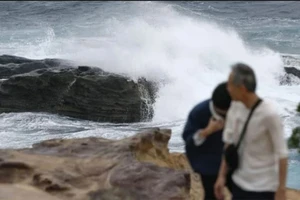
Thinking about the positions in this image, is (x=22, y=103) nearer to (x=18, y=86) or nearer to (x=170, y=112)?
(x=18, y=86)

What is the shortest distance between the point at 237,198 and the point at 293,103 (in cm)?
993

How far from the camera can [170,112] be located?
42.0ft

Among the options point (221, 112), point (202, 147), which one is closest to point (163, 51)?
point (202, 147)

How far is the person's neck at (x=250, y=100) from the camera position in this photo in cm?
338

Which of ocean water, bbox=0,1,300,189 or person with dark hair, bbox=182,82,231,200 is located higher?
person with dark hair, bbox=182,82,231,200

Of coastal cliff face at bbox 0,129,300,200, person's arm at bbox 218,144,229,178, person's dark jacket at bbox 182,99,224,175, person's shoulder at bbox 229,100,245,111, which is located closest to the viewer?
person's shoulder at bbox 229,100,245,111

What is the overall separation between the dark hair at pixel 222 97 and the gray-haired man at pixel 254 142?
0.16 metres

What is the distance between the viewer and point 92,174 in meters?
5.19

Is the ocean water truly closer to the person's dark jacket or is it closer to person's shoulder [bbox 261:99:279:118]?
the person's dark jacket

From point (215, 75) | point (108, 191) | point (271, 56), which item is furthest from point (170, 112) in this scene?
point (108, 191)

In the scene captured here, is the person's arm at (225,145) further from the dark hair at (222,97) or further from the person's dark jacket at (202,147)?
the person's dark jacket at (202,147)

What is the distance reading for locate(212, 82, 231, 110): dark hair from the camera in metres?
3.72

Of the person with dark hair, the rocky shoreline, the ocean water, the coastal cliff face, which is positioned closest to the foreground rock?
the rocky shoreline

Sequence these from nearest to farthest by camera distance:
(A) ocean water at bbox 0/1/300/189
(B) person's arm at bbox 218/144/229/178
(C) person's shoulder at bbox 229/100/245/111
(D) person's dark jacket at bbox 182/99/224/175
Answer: (C) person's shoulder at bbox 229/100/245/111
(B) person's arm at bbox 218/144/229/178
(D) person's dark jacket at bbox 182/99/224/175
(A) ocean water at bbox 0/1/300/189
